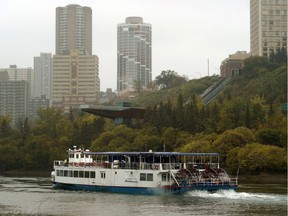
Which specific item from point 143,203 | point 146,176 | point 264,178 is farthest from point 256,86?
point 143,203

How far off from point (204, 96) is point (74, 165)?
10491 cm

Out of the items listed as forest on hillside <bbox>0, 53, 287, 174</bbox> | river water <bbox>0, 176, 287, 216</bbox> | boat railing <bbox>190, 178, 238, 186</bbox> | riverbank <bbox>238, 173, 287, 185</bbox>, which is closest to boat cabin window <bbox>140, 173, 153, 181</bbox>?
river water <bbox>0, 176, 287, 216</bbox>

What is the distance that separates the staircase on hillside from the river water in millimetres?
101971

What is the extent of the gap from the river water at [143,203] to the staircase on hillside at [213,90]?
102 m

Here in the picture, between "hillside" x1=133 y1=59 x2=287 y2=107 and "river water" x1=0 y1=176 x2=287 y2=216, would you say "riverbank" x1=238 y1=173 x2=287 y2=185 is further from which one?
"hillside" x1=133 y1=59 x2=287 y2=107

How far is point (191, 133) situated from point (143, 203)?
218ft

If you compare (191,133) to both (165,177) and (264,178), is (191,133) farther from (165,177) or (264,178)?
(165,177)

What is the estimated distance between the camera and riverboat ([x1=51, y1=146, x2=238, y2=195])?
241 feet

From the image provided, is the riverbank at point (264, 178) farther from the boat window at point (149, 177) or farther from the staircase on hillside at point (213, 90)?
the staircase on hillside at point (213, 90)

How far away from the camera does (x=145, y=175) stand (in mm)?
75125

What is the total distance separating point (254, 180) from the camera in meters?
100

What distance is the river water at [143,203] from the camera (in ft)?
194

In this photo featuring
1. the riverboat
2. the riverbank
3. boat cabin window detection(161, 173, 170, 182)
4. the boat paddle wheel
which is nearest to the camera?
the boat paddle wheel

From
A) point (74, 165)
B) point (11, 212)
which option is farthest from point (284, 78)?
point (11, 212)
